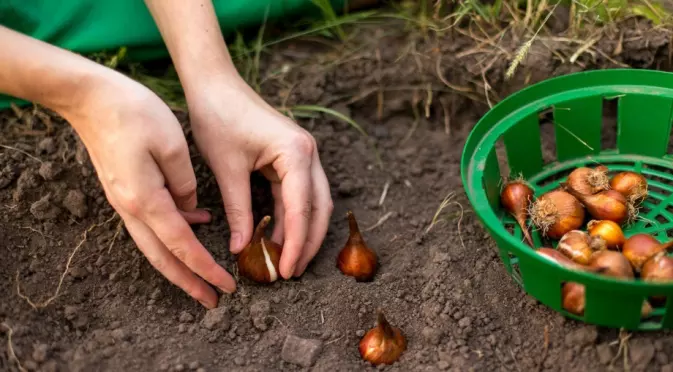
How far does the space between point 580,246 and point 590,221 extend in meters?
0.15

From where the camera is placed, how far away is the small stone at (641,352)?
1253mm

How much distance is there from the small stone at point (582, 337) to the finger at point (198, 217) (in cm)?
76

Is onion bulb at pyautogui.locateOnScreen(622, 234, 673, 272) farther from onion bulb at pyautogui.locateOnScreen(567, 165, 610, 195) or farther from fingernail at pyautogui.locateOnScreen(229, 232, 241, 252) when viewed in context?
fingernail at pyautogui.locateOnScreen(229, 232, 241, 252)

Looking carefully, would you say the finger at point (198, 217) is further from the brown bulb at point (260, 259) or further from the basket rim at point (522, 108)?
the basket rim at point (522, 108)

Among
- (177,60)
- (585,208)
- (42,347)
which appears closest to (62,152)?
(177,60)

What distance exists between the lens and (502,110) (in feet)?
4.98

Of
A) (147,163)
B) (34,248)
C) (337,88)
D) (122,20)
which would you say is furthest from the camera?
(337,88)

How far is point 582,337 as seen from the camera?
130 centimetres

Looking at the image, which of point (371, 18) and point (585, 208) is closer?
point (585, 208)

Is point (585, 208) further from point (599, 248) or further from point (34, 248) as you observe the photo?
point (34, 248)

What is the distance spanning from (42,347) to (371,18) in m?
1.25

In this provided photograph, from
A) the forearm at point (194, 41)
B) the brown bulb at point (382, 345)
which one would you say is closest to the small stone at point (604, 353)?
the brown bulb at point (382, 345)

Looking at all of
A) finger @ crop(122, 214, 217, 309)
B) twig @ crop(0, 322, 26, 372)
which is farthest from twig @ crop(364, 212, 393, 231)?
twig @ crop(0, 322, 26, 372)

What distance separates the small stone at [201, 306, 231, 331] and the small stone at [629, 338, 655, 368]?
74cm
